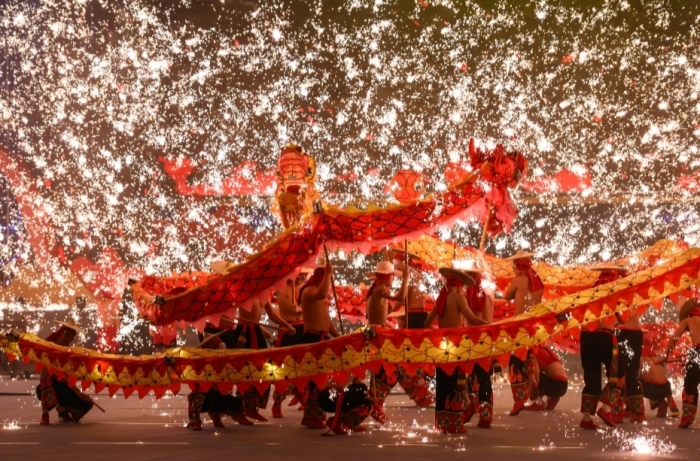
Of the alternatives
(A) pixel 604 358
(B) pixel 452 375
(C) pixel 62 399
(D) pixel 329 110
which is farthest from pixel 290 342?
(D) pixel 329 110

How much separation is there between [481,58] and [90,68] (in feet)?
23.7

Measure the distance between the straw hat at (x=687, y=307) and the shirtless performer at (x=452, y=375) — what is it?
73.3 inches

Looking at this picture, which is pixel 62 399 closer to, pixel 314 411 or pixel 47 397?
pixel 47 397

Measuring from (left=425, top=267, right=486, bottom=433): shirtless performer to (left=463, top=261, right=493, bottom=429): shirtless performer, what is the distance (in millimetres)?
191

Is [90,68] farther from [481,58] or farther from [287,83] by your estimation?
[481,58]

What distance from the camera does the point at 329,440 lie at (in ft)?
23.1

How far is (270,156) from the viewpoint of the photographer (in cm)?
1900

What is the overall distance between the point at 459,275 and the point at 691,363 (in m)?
2.12

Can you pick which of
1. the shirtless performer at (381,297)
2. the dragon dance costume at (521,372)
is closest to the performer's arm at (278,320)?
the shirtless performer at (381,297)

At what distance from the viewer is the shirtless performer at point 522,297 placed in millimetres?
9008

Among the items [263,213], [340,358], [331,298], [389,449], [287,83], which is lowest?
[389,449]

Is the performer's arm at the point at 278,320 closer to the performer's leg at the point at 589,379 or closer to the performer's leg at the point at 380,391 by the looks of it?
the performer's leg at the point at 380,391

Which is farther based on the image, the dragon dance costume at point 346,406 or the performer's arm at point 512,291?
the performer's arm at point 512,291

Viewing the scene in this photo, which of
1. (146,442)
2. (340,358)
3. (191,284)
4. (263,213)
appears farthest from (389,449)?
(263,213)
